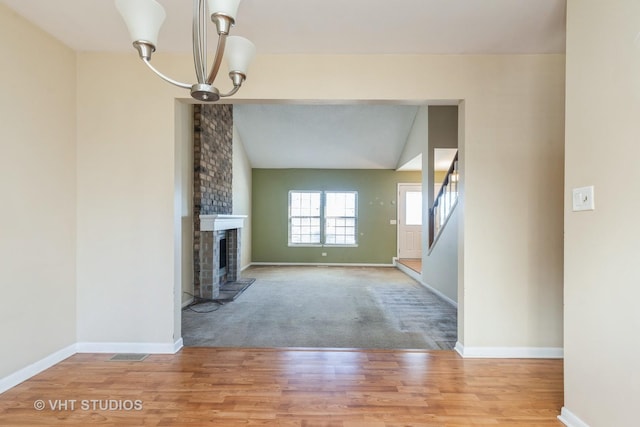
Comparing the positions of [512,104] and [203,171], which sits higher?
[512,104]

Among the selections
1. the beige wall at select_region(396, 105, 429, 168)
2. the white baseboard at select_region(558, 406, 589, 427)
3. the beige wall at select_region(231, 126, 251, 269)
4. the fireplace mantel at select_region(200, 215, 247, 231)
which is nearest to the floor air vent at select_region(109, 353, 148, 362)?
the fireplace mantel at select_region(200, 215, 247, 231)

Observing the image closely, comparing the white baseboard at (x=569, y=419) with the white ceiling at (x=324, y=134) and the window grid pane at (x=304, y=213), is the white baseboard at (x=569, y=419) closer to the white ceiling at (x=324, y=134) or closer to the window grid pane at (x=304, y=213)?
the white ceiling at (x=324, y=134)

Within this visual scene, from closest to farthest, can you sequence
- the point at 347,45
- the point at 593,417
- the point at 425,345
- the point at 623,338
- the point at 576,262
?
the point at 623,338 < the point at 593,417 < the point at 576,262 < the point at 347,45 < the point at 425,345

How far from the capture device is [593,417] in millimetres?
1593

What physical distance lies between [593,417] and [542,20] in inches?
95.0

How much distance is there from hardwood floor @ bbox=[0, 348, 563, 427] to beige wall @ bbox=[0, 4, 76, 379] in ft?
1.12

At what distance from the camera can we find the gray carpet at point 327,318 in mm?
2910

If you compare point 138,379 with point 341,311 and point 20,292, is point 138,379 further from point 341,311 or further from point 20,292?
point 341,311

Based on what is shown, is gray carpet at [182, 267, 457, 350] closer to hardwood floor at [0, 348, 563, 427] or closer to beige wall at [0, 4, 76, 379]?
hardwood floor at [0, 348, 563, 427]

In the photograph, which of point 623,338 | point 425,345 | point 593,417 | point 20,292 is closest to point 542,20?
point 623,338

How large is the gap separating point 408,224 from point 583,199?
640cm

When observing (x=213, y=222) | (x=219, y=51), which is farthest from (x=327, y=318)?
(x=219, y=51)

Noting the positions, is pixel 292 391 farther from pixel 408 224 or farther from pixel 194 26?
pixel 408 224

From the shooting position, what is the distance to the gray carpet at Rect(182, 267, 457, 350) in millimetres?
2910
